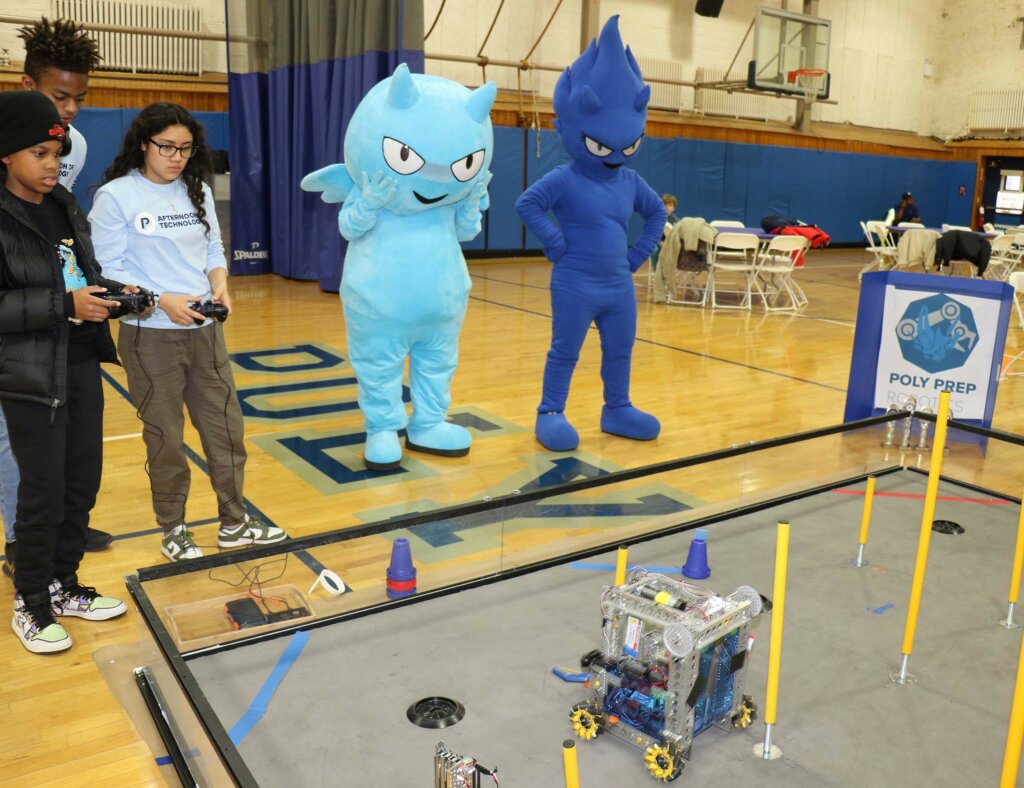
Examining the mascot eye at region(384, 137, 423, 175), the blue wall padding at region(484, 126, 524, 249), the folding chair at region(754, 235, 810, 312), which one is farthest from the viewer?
the blue wall padding at region(484, 126, 524, 249)

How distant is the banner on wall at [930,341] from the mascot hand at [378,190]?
2535 mm

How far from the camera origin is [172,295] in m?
2.83

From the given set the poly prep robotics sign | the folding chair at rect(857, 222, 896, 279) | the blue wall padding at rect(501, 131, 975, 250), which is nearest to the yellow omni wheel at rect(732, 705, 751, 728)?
the poly prep robotics sign

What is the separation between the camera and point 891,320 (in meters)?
4.84

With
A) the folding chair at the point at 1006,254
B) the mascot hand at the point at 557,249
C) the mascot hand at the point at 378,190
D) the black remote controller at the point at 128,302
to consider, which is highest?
the mascot hand at the point at 378,190

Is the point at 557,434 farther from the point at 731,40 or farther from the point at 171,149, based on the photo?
the point at 731,40

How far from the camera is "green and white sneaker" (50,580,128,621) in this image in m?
2.76

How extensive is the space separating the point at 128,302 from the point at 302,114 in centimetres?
735

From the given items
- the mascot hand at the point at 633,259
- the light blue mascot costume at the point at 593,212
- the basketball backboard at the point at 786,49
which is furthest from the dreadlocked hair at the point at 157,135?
the basketball backboard at the point at 786,49

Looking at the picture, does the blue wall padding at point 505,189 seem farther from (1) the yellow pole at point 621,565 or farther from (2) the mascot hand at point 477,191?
(1) the yellow pole at point 621,565

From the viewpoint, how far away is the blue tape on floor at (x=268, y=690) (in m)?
1.95

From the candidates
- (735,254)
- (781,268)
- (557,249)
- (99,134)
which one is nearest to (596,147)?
(557,249)

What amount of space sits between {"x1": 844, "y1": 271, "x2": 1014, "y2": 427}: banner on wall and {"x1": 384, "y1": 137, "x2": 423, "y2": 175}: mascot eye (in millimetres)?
2471

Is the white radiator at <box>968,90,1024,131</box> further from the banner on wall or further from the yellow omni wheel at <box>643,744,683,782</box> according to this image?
the yellow omni wheel at <box>643,744,683,782</box>
